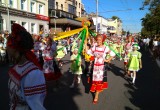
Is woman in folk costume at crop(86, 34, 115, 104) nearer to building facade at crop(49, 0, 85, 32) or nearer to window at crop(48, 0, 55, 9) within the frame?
building facade at crop(49, 0, 85, 32)

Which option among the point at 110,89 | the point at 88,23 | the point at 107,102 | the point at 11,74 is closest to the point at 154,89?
the point at 110,89

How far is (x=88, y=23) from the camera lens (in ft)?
27.8

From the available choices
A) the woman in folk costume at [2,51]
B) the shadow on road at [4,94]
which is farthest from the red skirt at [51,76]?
the woman in folk costume at [2,51]

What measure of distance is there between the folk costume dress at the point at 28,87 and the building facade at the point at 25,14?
22915 millimetres

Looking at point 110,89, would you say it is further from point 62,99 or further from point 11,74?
point 11,74

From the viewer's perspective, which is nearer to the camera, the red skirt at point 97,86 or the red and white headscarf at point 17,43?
the red and white headscarf at point 17,43

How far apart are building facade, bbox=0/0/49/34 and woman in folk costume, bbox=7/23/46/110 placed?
22.9 meters

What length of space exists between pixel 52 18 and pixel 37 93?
38897 mm

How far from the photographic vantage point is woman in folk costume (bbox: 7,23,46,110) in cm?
232

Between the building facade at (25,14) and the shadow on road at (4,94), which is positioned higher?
the building facade at (25,14)

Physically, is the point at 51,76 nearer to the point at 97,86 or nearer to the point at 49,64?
the point at 49,64

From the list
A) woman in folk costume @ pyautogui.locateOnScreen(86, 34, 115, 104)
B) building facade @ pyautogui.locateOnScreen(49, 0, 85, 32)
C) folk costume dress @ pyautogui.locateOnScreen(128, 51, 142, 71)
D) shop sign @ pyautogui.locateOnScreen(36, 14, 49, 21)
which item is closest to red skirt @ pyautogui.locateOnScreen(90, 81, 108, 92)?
woman in folk costume @ pyautogui.locateOnScreen(86, 34, 115, 104)

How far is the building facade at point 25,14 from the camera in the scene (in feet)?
90.5

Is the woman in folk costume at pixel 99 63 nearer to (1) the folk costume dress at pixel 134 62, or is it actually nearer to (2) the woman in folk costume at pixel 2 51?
(1) the folk costume dress at pixel 134 62
